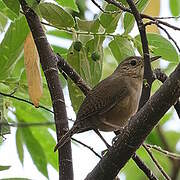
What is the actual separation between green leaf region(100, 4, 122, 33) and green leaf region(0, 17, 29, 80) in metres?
0.30

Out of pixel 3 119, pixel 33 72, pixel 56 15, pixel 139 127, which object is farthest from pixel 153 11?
pixel 139 127

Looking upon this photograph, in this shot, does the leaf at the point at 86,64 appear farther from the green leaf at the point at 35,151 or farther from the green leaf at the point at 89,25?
the green leaf at the point at 35,151

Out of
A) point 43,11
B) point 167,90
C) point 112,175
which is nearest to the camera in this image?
point 167,90

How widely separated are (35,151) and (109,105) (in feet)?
1.49

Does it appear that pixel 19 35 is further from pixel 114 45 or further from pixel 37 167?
pixel 37 167

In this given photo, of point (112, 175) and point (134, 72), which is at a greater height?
point (134, 72)

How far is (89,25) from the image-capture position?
91.2 inches

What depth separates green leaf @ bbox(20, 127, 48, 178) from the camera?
2.58m

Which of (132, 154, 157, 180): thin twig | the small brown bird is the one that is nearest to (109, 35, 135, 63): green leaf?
the small brown bird

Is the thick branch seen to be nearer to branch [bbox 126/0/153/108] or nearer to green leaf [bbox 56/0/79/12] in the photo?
branch [bbox 126/0/153/108]

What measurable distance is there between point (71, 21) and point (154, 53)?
0.39 meters

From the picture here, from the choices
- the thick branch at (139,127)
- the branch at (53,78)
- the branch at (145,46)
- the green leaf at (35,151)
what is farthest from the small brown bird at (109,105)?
the thick branch at (139,127)

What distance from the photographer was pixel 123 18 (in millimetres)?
2371

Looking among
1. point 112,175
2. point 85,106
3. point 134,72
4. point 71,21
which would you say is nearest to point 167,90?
point 112,175
